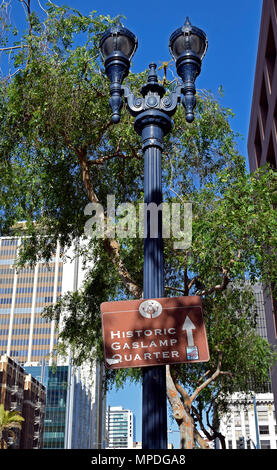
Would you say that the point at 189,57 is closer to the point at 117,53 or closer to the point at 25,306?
the point at 117,53

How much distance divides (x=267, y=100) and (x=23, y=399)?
234 ft

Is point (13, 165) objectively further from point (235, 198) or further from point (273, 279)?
point (273, 279)

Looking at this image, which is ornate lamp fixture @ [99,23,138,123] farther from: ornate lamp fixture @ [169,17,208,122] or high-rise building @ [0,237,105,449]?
high-rise building @ [0,237,105,449]

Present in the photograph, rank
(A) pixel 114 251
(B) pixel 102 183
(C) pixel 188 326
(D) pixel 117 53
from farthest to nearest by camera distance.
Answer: (B) pixel 102 183
(A) pixel 114 251
(D) pixel 117 53
(C) pixel 188 326

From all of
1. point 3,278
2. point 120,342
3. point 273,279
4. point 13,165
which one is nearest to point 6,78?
point 13,165

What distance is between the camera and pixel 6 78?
11.3 m

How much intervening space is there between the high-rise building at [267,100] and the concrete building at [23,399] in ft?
173

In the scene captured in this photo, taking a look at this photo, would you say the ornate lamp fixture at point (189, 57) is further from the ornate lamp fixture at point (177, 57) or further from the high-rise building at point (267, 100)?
the high-rise building at point (267, 100)

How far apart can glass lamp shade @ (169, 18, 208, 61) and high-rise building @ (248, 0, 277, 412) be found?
780 inches

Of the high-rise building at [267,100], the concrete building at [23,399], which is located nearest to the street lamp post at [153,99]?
the high-rise building at [267,100]

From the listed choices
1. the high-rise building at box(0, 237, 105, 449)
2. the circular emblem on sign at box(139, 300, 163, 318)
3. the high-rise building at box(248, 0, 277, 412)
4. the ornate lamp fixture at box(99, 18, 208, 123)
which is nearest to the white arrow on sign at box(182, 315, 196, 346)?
the circular emblem on sign at box(139, 300, 163, 318)

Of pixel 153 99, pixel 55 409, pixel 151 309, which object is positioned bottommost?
pixel 151 309

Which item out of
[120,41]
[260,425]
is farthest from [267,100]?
[260,425]

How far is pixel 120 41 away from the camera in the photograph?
6.67m
